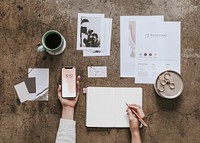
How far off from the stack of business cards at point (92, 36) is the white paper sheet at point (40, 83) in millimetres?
189

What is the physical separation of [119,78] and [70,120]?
27cm

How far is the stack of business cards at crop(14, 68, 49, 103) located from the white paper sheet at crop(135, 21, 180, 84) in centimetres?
39

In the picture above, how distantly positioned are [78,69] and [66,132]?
0.88 ft

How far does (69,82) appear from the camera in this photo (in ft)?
5.16

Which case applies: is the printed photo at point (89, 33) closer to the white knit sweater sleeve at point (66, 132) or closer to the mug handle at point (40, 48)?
the mug handle at point (40, 48)

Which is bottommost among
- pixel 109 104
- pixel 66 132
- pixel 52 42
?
pixel 66 132

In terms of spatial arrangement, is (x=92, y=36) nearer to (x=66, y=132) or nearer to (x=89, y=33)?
(x=89, y=33)

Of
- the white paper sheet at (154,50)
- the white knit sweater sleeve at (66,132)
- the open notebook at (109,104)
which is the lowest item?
the white knit sweater sleeve at (66,132)

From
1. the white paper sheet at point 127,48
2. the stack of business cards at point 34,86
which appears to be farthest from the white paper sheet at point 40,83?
the white paper sheet at point 127,48

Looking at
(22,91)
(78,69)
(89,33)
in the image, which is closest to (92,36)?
(89,33)

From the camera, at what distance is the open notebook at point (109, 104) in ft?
5.16

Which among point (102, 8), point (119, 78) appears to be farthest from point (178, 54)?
point (102, 8)

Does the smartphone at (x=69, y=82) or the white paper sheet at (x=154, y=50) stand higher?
the white paper sheet at (x=154, y=50)

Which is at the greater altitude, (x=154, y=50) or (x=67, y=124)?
(x=154, y=50)
